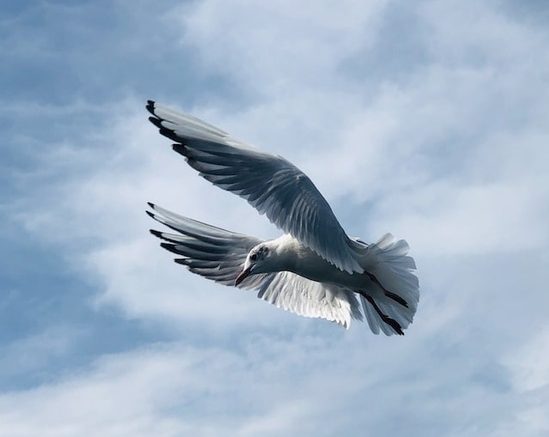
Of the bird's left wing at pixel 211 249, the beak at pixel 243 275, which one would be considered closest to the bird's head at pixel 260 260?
the beak at pixel 243 275

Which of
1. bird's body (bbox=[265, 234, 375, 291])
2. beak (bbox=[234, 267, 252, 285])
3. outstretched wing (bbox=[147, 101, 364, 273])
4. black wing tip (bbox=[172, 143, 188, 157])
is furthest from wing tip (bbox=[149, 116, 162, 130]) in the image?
beak (bbox=[234, 267, 252, 285])

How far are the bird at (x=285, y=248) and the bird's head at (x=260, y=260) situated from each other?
12 mm

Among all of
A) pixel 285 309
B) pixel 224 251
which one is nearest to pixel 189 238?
pixel 224 251

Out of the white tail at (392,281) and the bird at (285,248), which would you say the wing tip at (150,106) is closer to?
the bird at (285,248)

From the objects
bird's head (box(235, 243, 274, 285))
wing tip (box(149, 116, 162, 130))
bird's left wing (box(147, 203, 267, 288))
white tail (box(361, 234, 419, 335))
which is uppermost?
bird's left wing (box(147, 203, 267, 288))

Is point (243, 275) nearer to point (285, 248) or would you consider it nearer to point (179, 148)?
point (285, 248)

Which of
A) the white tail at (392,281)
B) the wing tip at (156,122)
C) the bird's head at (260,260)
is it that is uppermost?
the wing tip at (156,122)

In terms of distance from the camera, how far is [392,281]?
12.9m

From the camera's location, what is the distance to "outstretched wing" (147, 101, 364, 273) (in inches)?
440

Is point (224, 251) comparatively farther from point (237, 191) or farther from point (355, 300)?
point (237, 191)

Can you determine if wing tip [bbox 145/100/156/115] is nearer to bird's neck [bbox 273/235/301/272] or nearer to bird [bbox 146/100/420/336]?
bird [bbox 146/100/420/336]

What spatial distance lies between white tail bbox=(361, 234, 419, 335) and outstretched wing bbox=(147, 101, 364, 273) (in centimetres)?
123

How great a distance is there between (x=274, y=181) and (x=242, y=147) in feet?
1.63

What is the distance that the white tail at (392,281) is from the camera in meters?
12.7
